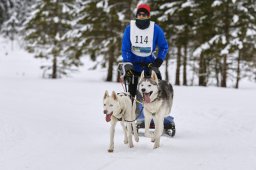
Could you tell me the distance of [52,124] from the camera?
29.7 ft

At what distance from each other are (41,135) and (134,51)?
2514 millimetres

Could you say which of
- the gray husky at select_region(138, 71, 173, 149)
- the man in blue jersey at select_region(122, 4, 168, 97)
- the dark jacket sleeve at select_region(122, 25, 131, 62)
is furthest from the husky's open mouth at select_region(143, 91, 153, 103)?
the dark jacket sleeve at select_region(122, 25, 131, 62)

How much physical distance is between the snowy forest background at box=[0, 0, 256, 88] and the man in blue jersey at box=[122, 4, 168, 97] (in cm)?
1578

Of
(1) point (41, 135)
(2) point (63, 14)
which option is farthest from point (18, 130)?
(2) point (63, 14)

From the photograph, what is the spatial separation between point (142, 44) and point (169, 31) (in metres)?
18.4

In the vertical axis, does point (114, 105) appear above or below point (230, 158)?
above

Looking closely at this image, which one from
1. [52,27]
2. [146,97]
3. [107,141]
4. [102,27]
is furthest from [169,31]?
[146,97]

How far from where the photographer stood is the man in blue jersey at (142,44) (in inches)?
274

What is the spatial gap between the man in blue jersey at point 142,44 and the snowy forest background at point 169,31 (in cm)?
1578

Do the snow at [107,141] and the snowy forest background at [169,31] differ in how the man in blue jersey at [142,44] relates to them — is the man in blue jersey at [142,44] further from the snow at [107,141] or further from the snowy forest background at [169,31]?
the snowy forest background at [169,31]

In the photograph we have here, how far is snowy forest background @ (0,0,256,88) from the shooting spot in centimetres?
2328

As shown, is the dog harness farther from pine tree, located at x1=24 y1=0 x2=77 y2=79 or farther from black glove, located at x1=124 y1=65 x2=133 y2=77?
pine tree, located at x1=24 y1=0 x2=77 y2=79

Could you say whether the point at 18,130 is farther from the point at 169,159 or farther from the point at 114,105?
the point at 169,159

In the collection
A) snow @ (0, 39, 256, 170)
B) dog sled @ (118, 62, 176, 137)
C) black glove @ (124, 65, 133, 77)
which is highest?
black glove @ (124, 65, 133, 77)
